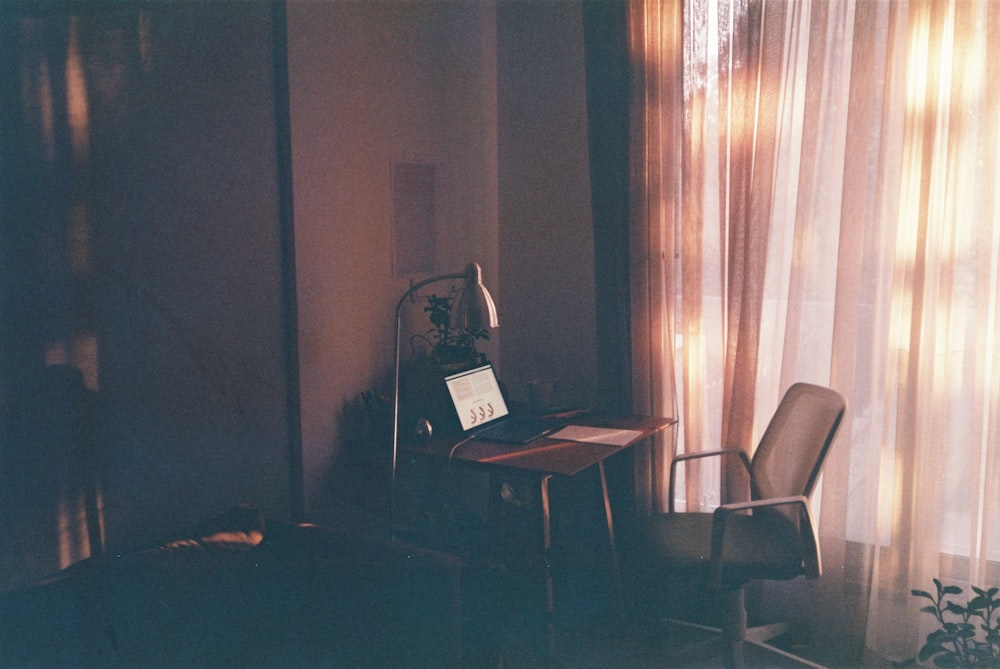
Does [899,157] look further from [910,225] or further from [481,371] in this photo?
[481,371]

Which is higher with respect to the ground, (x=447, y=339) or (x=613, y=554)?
(x=447, y=339)

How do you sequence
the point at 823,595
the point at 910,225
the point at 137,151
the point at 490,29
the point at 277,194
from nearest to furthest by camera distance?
the point at 137,151, the point at 277,194, the point at 910,225, the point at 823,595, the point at 490,29

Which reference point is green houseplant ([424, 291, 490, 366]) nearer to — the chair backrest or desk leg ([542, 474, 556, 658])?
desk leg ([542, 474, 556, 658])

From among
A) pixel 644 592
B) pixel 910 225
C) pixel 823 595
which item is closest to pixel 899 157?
pixel 910 225

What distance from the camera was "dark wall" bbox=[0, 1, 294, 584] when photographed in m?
1.78

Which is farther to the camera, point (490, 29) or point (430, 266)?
point (490, 29)

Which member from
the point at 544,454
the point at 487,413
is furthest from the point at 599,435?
the point at 487,413

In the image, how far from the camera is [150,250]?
2.04 m

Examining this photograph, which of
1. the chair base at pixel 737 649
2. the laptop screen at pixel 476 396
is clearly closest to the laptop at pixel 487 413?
the laptop screen at pixel 476 396

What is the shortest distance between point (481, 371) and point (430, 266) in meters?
0.46

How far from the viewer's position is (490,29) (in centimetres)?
337

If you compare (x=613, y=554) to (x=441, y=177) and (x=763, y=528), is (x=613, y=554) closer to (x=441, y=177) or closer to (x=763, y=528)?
(x=763, y=528)

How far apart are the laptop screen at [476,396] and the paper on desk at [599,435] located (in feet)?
0.91

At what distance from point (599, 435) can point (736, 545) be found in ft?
1.85
